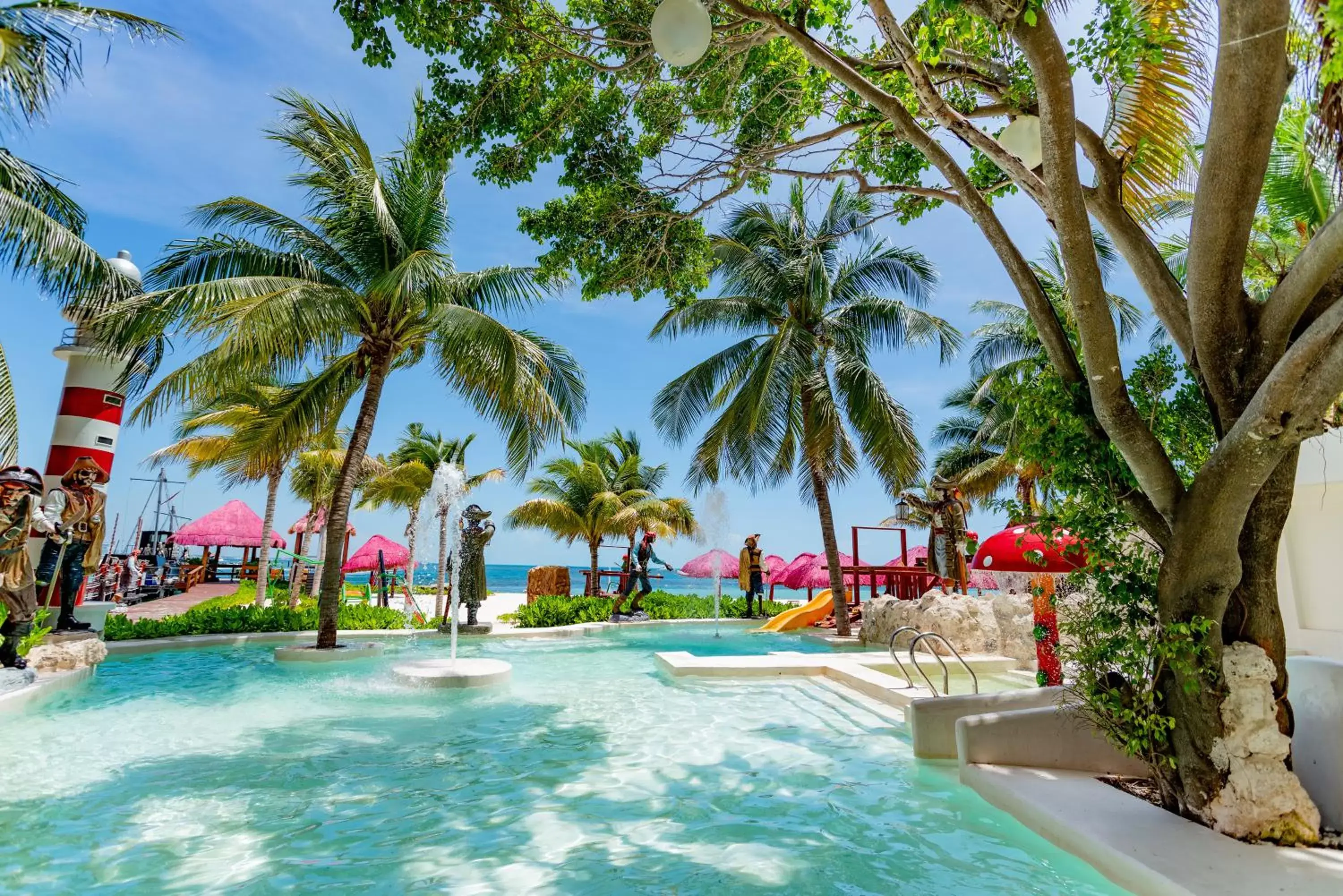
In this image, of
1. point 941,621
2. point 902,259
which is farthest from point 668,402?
point 941,621

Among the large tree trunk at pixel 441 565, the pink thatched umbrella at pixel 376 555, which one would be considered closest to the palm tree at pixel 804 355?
the large tree trunk at pixel 441 565

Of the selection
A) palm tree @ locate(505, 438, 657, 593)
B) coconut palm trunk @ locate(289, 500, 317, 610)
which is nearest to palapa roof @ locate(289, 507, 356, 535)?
Result: coconut palm trunk @ locate(289, 500, 317, 610)

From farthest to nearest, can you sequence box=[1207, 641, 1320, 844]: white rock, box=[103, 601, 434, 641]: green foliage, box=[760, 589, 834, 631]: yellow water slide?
box=[760, 589, 834, 631]: yellow water slide < box=[103, 601, 434, 641]: green foliage < box=[1207, 641, 1320, 844]: white rock

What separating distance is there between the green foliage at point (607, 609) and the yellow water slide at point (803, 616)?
299 cm

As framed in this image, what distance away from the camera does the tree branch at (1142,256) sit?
4.61 m

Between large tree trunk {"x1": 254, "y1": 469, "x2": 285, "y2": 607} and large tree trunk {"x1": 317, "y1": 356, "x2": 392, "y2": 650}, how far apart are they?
648 centimetres

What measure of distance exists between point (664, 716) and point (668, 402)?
9312 millimetres

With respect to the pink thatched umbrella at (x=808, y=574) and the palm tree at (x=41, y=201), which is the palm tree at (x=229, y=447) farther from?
the pink thatched umbrella at (x=808, y=574)

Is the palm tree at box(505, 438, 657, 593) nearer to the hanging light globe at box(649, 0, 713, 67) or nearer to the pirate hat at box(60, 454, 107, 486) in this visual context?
the pirate hat at box(60, 454, 107, 486)

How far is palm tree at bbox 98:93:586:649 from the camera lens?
1033 centimetres

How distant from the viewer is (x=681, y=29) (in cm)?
405

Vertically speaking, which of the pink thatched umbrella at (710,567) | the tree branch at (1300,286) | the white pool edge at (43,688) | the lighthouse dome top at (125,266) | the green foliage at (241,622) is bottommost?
the white pool edge at (43,688)

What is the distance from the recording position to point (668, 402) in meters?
16.2

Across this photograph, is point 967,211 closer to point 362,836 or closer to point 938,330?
point 362,836
